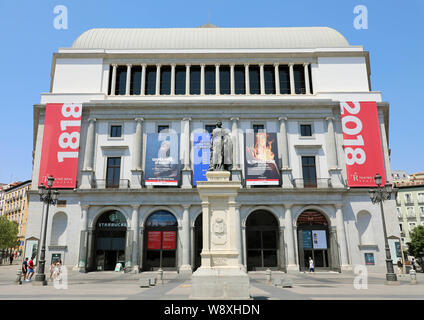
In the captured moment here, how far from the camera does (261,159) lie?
105ft

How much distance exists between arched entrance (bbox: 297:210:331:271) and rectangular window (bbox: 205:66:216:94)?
642 inches

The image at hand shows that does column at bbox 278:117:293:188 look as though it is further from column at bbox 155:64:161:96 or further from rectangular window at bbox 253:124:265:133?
column at bbox 155:64:161:96

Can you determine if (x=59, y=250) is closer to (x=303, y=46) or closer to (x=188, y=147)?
(x=188, y=147)

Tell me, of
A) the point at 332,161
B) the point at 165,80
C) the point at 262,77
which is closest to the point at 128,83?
the point at 165,80

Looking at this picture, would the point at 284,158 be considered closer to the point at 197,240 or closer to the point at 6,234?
the point at 197,240

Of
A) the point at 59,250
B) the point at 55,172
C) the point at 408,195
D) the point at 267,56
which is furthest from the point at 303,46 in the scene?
the point at 408,195

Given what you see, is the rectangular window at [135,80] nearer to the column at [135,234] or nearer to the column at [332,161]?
the column at [135,234]

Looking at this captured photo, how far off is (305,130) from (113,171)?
1982 centimetres

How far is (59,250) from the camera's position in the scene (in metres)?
30.0

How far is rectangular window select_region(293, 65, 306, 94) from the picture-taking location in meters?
36.5

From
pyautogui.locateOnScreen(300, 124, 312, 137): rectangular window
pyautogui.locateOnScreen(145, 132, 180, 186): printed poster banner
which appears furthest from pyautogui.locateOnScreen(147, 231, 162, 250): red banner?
pyautogui.locateOnScreen(300, 124, 312, 137): rectangular window

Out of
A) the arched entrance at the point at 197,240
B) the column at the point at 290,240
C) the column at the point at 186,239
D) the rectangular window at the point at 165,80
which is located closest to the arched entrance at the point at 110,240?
the column at the point at 186,239

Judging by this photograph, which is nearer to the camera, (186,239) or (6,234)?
(186,239)

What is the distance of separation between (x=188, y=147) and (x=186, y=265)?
36.6 feet
